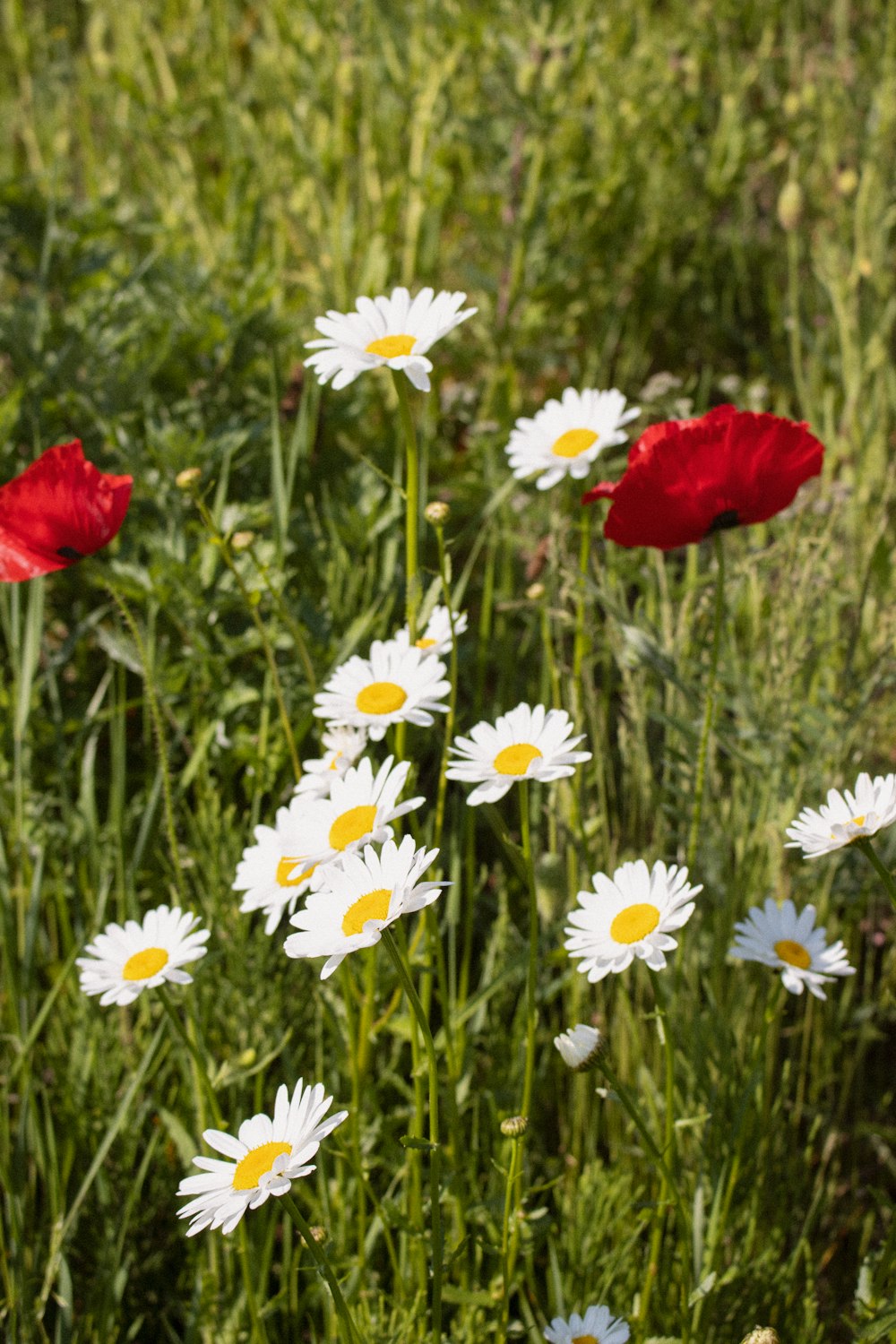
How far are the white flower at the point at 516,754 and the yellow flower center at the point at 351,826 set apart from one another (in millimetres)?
63

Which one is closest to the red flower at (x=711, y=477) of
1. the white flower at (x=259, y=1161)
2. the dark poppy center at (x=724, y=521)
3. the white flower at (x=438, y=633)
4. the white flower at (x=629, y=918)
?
the dark poppy center at (x=724, y=521)

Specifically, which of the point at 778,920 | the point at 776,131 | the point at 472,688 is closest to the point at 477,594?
the point at 472,688

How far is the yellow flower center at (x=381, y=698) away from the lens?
97 centimetres

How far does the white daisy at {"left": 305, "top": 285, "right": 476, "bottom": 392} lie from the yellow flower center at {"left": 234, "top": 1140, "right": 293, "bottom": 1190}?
0.52 m

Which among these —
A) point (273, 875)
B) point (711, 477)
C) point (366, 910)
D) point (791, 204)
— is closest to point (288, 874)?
point (273, 875)

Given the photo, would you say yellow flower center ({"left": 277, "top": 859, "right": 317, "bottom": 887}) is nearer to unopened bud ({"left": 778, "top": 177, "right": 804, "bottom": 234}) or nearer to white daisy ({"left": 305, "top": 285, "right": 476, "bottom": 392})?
white daisy ({"left": 305, "top": 285, "right": 476, "bottom": 392})

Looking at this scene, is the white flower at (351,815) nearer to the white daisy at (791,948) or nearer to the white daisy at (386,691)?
the white daisy at (386,691)

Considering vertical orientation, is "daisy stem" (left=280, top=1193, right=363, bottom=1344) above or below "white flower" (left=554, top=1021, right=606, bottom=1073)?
below

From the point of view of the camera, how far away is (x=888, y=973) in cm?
145

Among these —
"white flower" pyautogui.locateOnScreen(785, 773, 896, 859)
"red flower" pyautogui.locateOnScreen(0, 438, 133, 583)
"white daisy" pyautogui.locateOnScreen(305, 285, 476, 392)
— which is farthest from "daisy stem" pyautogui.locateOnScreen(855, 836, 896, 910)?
"red flower" pyautogui.locateOnScreen(0, 438, 133, 583)

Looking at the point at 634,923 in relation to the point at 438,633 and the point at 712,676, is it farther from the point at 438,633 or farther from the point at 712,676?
the point at 438,633

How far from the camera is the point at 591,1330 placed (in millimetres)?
882

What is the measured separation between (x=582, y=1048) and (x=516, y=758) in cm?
21

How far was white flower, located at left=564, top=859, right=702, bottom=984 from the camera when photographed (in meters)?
0.81
